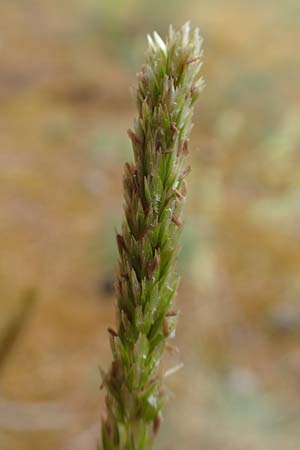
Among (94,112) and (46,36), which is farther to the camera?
(46,36)

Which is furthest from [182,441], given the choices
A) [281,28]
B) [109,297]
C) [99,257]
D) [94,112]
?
[281,28]

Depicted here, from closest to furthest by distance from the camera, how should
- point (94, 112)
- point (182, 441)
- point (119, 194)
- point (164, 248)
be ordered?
point (164, 248) → point (182, 441) → point (119, 194) → point (94, 112)

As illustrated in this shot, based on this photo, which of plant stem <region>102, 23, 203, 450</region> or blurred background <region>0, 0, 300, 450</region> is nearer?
plant stem <region>102, 23, 203, 450</region>

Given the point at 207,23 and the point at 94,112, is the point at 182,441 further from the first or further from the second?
the point at 207,23

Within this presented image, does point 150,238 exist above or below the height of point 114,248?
below

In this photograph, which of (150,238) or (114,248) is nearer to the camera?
(150,238)

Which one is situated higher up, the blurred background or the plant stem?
the blurred background
